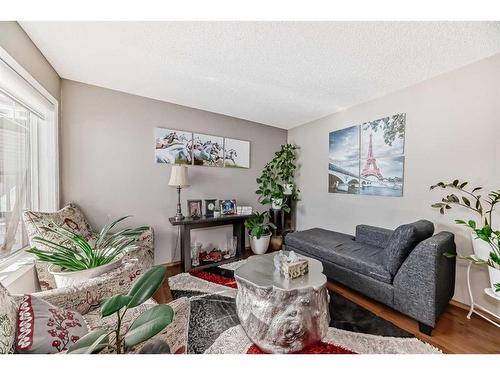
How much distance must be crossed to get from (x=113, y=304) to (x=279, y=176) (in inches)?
130

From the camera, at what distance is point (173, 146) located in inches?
109

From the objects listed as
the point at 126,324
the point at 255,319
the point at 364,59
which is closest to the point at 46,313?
the point at 126,324

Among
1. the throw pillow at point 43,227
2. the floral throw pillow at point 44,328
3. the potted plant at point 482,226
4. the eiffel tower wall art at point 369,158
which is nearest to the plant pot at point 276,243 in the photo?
the eiffel tower wall art at point 369,158

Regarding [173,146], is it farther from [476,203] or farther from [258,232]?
[476,203]

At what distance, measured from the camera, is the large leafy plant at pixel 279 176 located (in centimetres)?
338

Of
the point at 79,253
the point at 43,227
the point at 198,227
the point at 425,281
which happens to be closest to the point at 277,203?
the point at 198,227

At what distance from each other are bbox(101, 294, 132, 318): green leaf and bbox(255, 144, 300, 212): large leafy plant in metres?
2.80

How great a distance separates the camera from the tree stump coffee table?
128cm

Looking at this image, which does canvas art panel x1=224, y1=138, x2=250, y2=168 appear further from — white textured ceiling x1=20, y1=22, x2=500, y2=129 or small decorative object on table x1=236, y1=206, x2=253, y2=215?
white textured ceiling x1=20, y1=22, x2=500, y2=129

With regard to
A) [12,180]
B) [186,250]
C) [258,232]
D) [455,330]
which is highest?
[12,180]

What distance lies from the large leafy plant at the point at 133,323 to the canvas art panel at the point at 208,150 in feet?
7.97

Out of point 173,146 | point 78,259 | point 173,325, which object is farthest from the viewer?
point 173,146

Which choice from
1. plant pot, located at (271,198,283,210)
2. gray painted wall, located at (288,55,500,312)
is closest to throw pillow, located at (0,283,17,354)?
plant pot, located at (271,198,283,210)
